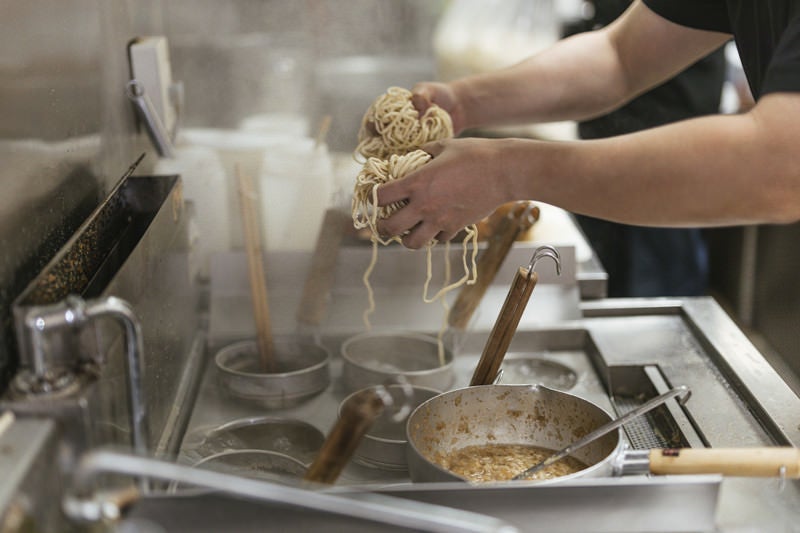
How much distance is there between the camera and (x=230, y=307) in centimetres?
200

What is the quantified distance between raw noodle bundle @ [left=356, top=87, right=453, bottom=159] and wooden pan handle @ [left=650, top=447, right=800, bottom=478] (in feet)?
2.32

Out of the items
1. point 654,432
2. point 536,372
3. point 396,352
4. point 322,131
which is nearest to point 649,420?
point 654,432

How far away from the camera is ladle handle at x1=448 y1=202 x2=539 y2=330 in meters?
1.85

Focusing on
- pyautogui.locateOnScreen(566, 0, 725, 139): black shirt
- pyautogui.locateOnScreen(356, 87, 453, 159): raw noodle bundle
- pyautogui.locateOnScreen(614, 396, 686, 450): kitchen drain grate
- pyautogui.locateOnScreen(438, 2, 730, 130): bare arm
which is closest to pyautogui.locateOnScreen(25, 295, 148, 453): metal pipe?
pyautogui.locateOnScreen(356, 87, 453, 159): raw noodle bundle

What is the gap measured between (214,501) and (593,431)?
60 cm

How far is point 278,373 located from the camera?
6.02 ft

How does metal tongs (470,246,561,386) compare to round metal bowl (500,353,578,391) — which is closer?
metal tongs (470,246,561,386)

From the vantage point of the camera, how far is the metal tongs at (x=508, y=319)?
56.9 inches

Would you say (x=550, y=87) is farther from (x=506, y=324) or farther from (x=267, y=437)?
(x=267, y=437)

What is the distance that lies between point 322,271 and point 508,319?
0.68 metres

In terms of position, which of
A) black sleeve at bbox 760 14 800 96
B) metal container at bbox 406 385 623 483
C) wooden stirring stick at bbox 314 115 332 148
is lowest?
metal container at bbox 406 385 623 483

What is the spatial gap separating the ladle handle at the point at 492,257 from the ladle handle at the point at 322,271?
1.00ft

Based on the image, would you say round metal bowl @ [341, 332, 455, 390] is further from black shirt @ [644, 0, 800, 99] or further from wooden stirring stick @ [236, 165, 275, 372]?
black shirt @ [644, 0, 800, 99]

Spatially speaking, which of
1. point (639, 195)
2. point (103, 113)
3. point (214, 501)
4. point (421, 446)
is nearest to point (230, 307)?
point (103, 113)
